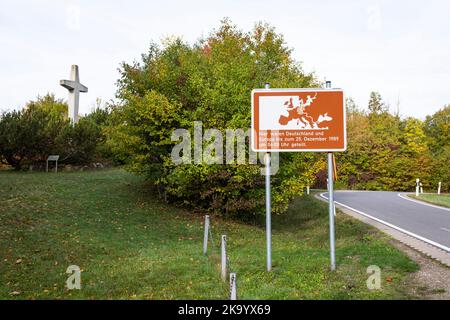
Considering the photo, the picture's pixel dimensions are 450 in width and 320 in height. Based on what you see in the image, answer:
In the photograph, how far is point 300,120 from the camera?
8430 mm

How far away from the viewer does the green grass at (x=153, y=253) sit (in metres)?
7.01

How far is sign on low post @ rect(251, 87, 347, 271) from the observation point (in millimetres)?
8383

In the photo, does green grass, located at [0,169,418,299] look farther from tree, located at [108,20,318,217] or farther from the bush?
the bush

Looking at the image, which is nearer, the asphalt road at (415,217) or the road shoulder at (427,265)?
the road shoulder at (427,265)

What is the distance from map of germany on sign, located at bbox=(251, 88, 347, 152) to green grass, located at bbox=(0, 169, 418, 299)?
8.85 feet

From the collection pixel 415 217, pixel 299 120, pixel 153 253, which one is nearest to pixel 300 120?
pixel 299 120

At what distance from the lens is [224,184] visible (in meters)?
16.0

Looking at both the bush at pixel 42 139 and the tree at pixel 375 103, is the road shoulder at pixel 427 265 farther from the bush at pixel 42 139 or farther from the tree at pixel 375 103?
the tree at pixel 375 103

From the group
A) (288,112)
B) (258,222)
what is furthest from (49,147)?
(288,112)

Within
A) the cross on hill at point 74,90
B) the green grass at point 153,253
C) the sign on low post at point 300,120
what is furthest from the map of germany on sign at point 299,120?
the cross on hill at point 74,90

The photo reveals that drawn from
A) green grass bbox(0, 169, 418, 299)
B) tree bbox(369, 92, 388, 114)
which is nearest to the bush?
green grass bbox(0, 169, 418, 299)

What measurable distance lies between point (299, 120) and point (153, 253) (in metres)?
5.16

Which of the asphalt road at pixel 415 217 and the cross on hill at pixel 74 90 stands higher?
the cross on hill at pixel 74 90

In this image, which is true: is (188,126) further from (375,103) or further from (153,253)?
(375,103)
